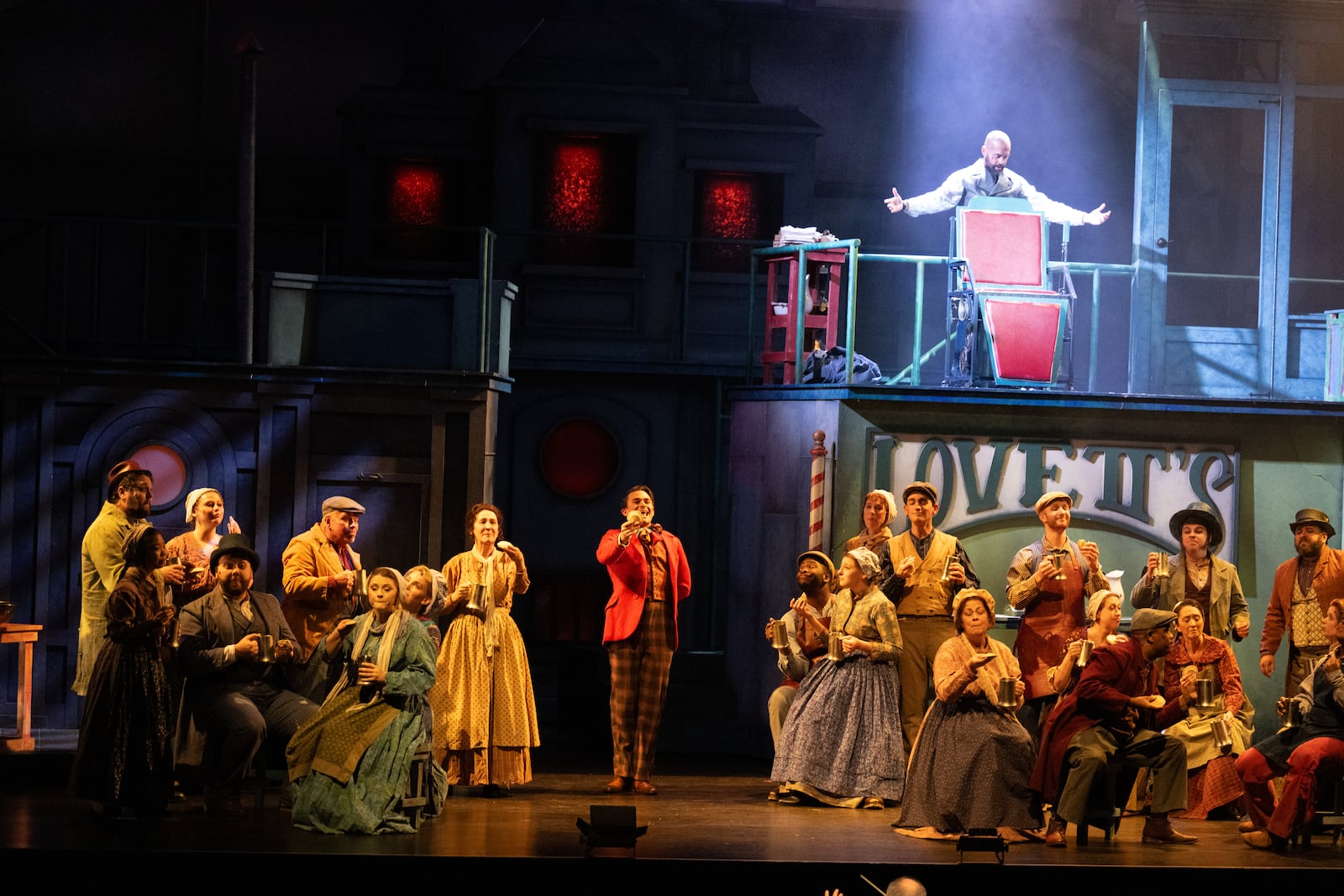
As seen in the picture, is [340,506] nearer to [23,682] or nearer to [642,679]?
[642,679]

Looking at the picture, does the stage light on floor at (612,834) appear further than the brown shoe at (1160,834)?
No

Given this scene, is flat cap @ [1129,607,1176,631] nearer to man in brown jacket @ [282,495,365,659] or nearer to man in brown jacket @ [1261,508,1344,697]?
man in brown jacket @ [1261,508,1344,697]

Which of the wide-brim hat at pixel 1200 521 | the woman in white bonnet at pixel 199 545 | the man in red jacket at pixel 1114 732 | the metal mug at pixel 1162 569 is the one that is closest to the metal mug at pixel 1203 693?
the man in red jacket at pixel 1114 732

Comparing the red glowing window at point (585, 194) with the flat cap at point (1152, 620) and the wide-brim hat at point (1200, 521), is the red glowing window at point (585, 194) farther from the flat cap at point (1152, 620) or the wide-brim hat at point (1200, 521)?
the flat cap at point (1152, 620)

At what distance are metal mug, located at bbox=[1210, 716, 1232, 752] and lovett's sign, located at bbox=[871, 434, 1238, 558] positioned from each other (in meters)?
1.95

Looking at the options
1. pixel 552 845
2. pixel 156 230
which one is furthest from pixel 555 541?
pixel 552 845

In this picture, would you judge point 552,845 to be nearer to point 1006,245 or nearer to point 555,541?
point 1006,245

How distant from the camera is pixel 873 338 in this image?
14.9 meters

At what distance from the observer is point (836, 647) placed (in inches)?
332

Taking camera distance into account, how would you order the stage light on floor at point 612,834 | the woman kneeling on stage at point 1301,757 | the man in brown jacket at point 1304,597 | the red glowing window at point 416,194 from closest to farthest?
the stage light on floor at point 612,834 < the woman kneeling on stage at point 1301,757 < the man in brown jacket at point 1304,597 < the red glowing window at point 416,194

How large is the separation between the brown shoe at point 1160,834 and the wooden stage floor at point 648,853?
0.07m

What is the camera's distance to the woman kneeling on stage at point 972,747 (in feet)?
24.9

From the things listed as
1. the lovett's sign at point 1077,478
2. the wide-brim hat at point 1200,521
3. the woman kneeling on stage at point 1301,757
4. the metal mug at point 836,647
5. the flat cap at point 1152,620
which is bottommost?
the woman kneeling on stage at point 1301,757

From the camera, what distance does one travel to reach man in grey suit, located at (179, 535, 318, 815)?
7.81 meters
